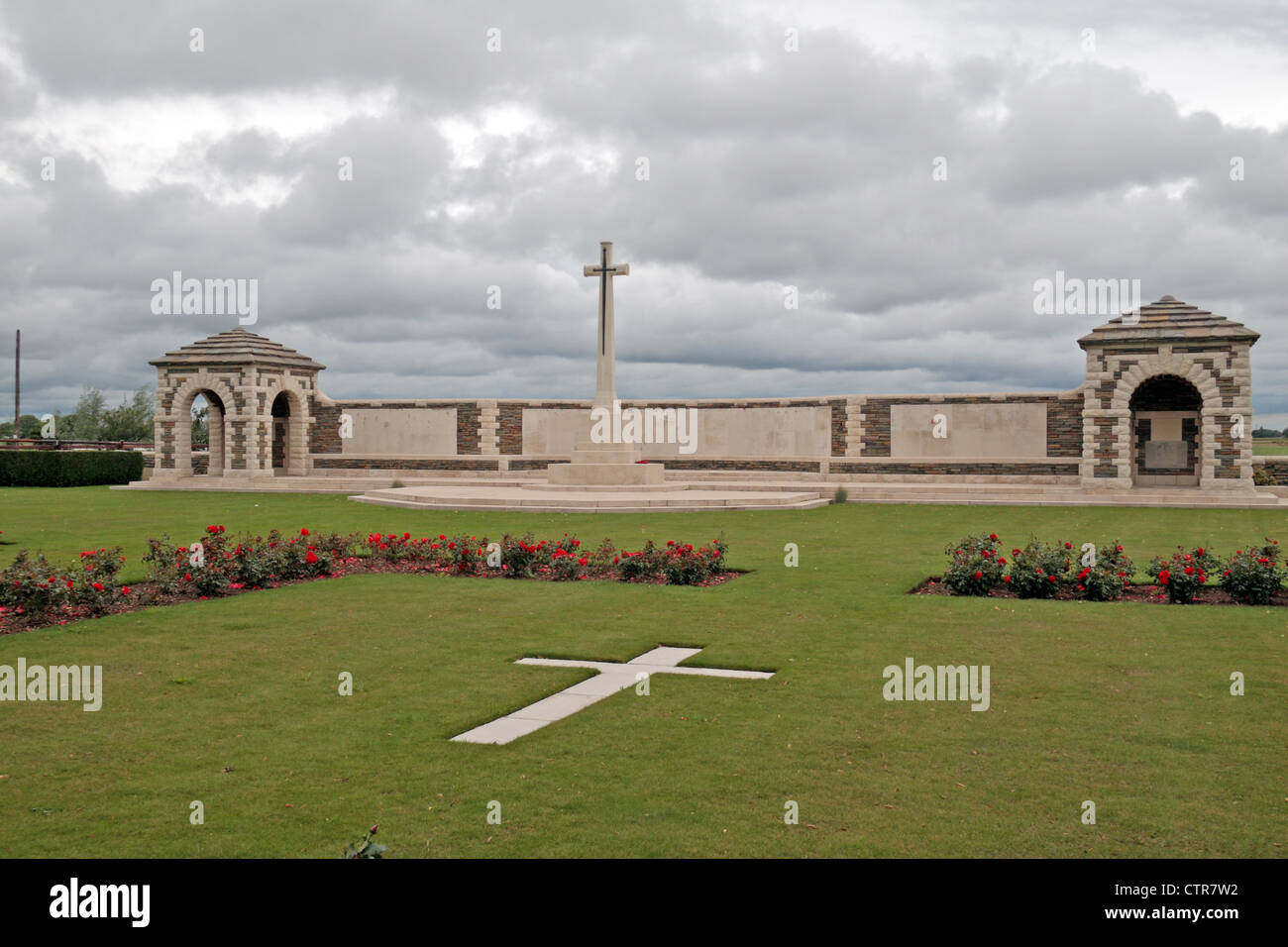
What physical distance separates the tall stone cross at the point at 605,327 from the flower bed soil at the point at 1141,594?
18492 mm

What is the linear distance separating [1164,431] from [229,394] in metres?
32.4

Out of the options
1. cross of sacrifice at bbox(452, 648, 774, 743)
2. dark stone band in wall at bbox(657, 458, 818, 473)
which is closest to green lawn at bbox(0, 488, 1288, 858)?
cross of sacrifice at bbox(452, 648, 774, 743)

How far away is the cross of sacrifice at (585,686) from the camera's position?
6.84 metres

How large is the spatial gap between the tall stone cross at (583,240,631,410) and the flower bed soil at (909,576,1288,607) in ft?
60.7

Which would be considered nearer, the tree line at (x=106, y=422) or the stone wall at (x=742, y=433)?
the stone wall at (x=742, y=433)

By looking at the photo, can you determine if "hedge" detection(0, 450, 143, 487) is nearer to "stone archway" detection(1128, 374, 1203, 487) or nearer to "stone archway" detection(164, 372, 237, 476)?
"stone archway" detection(164, 372, 237, 476)

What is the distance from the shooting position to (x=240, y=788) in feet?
18.6

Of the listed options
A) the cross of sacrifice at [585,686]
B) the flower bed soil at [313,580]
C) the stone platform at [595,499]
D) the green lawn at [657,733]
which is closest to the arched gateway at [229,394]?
the stone platform at [595,499]

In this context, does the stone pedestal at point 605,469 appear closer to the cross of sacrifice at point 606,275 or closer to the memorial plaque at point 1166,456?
the cross of sacrifice at point 606,275

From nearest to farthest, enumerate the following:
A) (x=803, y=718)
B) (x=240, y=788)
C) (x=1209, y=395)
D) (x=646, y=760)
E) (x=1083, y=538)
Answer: (x=240, y=788) < (x=646, y=760) < (x=803, y=718) < (x=1083, y=538) < (x=1209, y=395)
